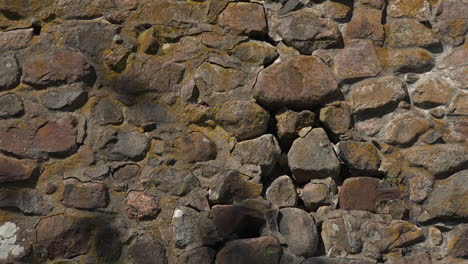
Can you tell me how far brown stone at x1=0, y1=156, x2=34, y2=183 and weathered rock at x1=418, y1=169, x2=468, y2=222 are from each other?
4.98 feet

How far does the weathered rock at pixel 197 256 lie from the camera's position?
201 cm

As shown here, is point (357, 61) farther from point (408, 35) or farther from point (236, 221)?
point (236, 221)

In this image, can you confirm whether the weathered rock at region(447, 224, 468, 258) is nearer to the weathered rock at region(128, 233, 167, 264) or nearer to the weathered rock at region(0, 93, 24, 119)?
the weathered rock at region(128, 233, 167, 264)

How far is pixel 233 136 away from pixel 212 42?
0.44 m

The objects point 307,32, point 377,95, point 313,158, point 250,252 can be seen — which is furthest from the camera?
point 307,32

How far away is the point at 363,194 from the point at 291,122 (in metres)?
0.41

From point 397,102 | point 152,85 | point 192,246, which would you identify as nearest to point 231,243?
point 192,246

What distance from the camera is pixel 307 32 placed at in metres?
2.48

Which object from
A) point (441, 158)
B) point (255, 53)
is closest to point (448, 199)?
point (441, 158)

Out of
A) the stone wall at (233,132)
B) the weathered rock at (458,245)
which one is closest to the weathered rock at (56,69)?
the stone wall at (233,132)

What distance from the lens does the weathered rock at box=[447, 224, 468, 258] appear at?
2133 millimetres

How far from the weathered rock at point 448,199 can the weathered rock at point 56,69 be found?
145 centimetres

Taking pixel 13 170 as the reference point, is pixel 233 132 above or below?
above

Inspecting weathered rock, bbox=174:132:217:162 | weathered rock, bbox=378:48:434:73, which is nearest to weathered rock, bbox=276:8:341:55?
weathered rock, bbox=378:48:434:73
